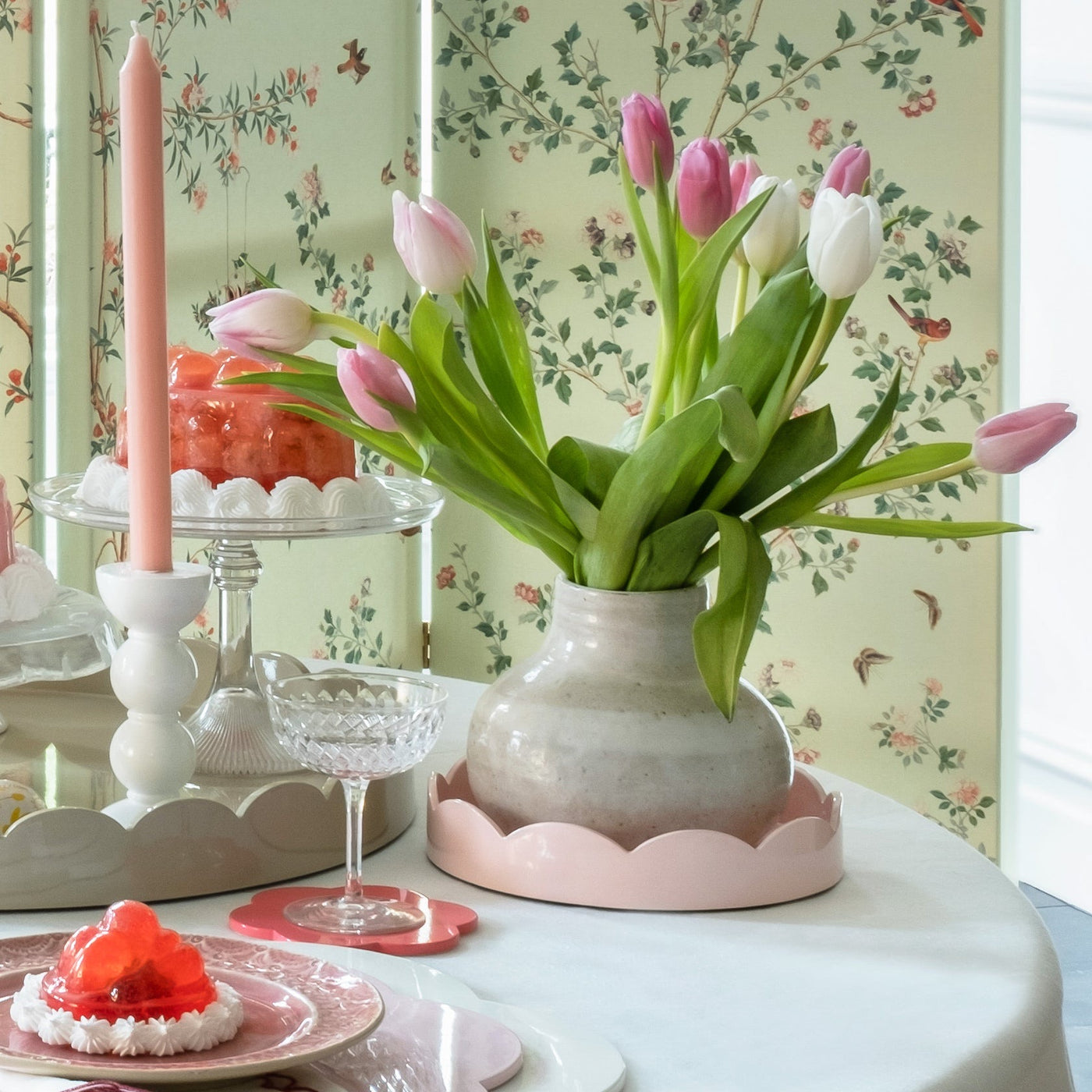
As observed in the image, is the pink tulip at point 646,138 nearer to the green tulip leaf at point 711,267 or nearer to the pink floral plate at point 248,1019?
the green tulip leaf at point 711,267

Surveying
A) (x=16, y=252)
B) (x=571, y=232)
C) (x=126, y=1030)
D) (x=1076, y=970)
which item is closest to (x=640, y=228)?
(x=126, y=1030)

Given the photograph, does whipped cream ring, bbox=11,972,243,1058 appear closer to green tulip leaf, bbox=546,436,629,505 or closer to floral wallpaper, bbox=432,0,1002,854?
green tulip leaf, bbox=546,436,629,505

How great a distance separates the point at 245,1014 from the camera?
507 mm

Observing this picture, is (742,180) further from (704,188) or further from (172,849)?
(172,849)

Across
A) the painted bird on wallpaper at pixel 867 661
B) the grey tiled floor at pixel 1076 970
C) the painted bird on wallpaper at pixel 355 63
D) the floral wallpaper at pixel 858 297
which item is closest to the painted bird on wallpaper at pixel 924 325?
the floral wallpaper at pixel 858 297

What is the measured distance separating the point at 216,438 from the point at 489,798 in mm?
301

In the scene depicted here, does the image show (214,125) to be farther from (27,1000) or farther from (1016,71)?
(27,1000)

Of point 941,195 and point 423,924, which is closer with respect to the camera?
point 423,924

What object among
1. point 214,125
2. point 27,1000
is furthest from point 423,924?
point 214,125

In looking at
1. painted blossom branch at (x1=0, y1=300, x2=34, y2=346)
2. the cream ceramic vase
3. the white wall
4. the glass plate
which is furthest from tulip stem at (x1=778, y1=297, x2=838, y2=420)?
the white wall

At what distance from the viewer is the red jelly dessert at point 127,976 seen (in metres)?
0.48

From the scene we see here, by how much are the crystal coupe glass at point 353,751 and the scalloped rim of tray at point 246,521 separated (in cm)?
14

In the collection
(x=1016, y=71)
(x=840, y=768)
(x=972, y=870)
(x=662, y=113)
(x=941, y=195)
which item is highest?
(x=1016, y=71)

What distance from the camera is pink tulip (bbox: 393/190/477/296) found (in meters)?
0.72
